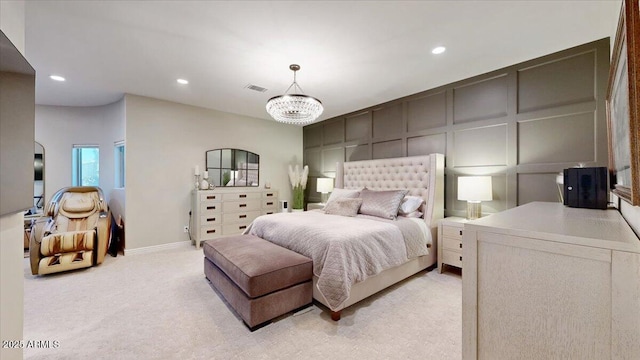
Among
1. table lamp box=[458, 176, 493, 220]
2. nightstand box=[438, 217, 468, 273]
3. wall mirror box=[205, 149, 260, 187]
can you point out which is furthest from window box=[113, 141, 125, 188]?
table lamp box=[458, 176, 493, 220]

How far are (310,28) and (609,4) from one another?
2301mm

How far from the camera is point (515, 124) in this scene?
9.23ft

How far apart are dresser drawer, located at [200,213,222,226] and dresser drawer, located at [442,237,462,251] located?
11.6 feet

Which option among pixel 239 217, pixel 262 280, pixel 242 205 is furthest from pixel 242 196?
pixel 262 280

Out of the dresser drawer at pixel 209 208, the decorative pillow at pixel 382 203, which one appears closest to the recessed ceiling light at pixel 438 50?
the decorative pillow at pixel 382 203

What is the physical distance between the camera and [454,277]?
9.61 feet

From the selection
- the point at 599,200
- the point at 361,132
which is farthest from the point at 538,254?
the point at 361,132

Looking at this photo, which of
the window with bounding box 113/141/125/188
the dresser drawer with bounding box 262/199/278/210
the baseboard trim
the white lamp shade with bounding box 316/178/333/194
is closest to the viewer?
the baseboard trim

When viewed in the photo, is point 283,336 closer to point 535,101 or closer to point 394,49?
point 394,49

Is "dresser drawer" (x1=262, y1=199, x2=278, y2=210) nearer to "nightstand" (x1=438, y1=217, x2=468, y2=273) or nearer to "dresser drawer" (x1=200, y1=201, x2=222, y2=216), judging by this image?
"dresser drawer" (x1=200, y1=201, x2=222, y2=216)

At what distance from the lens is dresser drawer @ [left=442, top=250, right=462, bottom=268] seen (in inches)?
114

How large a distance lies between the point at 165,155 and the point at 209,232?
1.50 metres

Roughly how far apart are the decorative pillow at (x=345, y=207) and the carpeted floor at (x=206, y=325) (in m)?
1.09

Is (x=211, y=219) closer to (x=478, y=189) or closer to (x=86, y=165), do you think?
(x=86, y=165)
